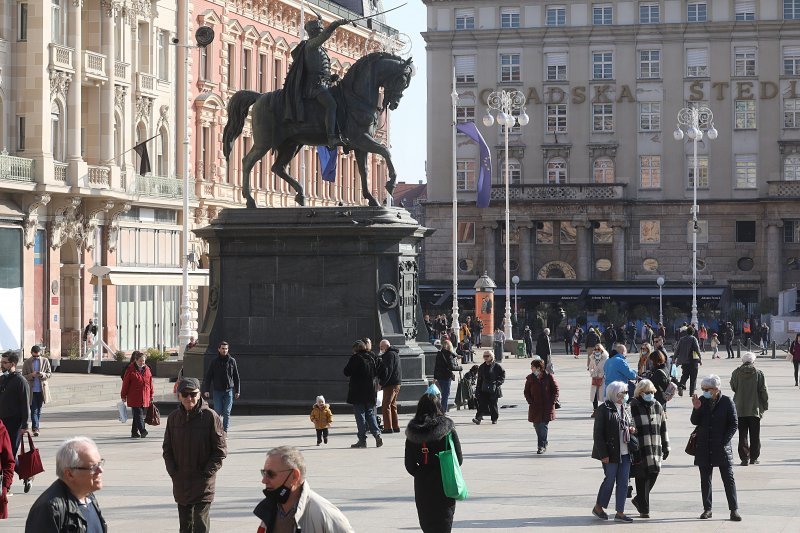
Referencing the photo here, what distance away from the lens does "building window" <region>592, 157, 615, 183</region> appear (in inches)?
3969

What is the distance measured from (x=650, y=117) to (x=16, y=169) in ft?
180

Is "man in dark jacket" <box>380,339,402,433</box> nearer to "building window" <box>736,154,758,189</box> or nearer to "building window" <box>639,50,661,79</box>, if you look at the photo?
"building window" <box>736,154,758,189</box>

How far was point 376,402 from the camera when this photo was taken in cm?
2648

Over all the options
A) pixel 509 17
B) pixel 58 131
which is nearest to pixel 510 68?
pixel 509 17

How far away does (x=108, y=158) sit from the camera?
58.1 metres

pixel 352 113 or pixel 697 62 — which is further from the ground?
pixel 697 62

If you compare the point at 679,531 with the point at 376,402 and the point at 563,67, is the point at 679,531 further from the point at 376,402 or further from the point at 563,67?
the point at 563,67

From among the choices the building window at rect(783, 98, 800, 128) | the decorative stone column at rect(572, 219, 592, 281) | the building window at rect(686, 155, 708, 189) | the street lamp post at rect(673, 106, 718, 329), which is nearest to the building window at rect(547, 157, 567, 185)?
the decorative stone column at rect(572, 219, 592, 281)

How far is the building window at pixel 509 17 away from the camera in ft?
331

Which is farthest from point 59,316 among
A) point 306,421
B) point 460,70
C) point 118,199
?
point 460,70

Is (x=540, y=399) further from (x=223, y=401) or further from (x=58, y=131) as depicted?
(x=58, y=131)

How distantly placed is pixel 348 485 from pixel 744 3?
270 ft

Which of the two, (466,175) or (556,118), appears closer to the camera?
(556,118)

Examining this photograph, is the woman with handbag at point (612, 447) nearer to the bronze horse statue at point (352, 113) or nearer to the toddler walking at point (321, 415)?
the toddler walking at point (321, 415)
